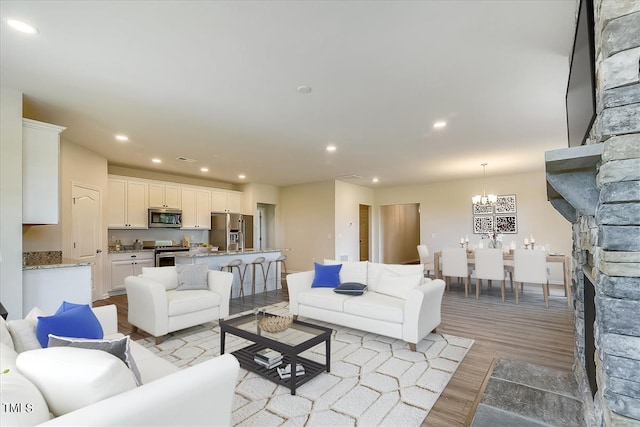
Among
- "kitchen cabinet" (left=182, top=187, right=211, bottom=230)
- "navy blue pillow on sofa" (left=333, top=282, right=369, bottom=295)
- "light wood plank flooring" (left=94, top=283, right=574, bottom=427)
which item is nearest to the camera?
"light wood plank flooring" (left=94, top=283, right=574, bottom=427)

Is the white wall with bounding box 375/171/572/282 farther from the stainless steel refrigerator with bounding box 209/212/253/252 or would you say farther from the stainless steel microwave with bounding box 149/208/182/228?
the stainless steel microwave with bounding box 149/208/182/228

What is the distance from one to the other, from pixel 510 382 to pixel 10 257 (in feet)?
15.1

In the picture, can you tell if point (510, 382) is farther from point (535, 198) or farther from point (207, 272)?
point (535, 198)

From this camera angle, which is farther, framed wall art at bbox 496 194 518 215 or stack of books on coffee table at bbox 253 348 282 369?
framed wall art at bbox 496 194 518 215

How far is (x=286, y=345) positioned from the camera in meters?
2.49

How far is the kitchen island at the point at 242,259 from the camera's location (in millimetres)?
5237

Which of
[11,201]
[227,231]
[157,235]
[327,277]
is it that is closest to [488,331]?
[327,277]

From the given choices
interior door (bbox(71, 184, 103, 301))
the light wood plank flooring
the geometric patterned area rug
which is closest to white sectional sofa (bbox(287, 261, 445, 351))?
the geometric patterned area rug

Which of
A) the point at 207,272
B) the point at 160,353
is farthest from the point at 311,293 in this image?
the point at 160,353

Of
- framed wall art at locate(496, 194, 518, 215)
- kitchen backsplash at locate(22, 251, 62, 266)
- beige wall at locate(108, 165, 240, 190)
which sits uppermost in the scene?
beige wall at locate(108, 165, 240, 190)

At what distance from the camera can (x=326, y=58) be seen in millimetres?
2516

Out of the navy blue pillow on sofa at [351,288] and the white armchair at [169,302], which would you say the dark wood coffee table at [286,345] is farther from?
the navy blue pillow on sofa at [351,288]

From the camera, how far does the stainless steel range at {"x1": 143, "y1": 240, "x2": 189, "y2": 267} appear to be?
6.73m

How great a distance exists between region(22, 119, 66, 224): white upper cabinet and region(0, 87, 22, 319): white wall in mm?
168
